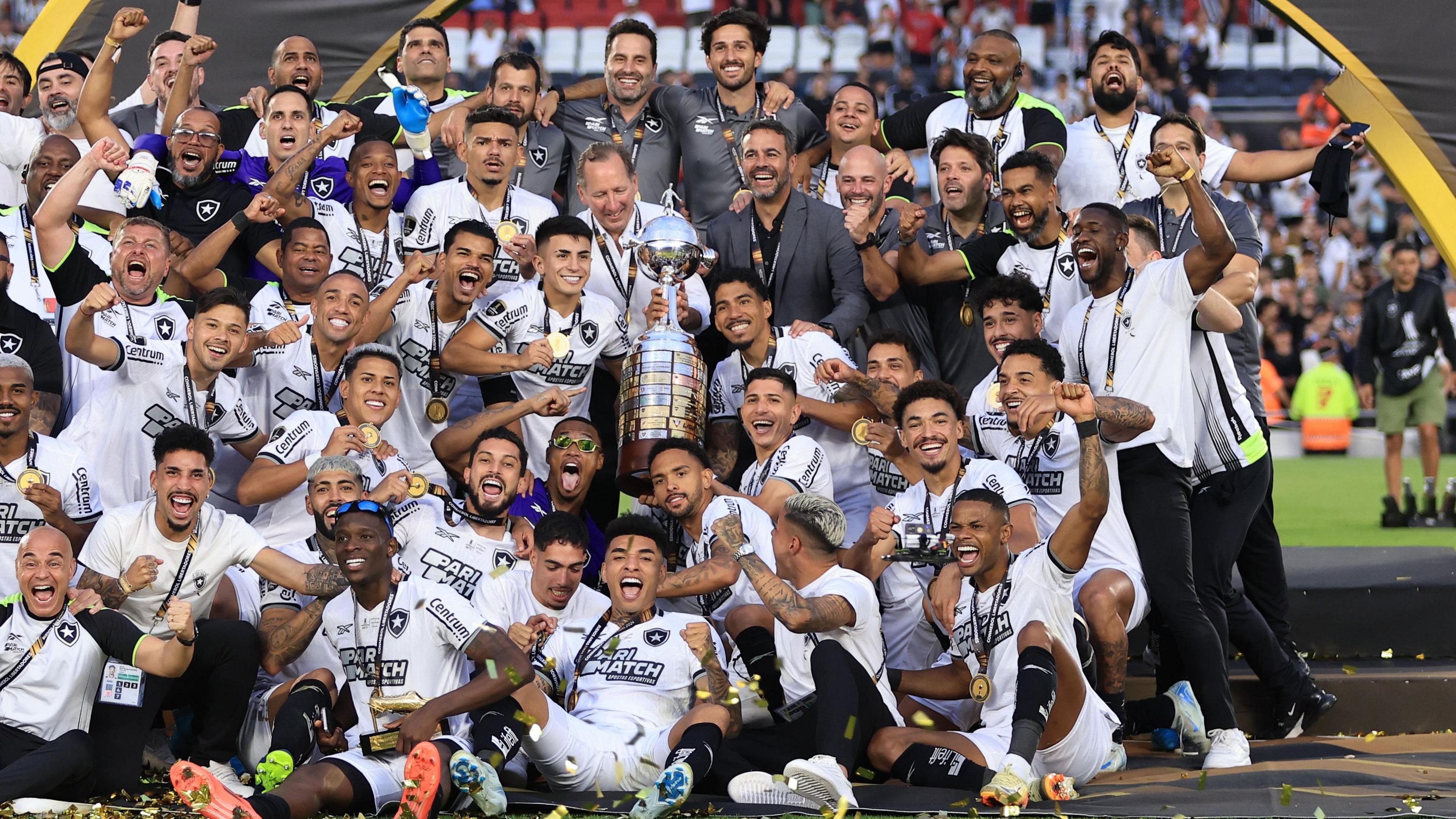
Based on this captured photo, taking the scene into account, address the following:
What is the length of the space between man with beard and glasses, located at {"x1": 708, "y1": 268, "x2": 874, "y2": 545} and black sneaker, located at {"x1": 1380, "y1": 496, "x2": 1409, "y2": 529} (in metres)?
6.61

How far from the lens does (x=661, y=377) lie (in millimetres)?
6930

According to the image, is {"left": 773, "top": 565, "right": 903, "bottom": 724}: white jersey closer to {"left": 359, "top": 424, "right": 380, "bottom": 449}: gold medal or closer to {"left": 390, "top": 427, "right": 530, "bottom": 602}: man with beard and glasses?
{"left": 390, "top": 427, "right": 530, "bottom": 602}: man with beard and glasses

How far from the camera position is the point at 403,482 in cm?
623

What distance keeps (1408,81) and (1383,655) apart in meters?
2.97

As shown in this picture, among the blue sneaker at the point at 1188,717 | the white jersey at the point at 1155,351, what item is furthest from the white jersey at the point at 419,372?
the blue sneaker at the point at 1188,717

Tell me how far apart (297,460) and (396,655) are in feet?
4.01

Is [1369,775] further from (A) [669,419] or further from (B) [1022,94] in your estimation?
(B) [1022,94]

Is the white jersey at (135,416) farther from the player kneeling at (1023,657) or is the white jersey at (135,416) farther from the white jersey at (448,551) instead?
the player kneeling at (1023,657)

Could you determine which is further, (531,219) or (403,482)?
(531,219)

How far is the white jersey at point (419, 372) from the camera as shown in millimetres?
7133

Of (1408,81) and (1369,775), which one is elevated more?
(1408,81)

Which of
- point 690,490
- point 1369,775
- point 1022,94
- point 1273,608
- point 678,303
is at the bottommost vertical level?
point 1369,775

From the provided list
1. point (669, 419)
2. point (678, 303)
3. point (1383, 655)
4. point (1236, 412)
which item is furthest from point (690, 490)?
point (1383, 655)

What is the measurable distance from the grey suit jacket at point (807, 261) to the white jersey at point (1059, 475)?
40.0 inches
